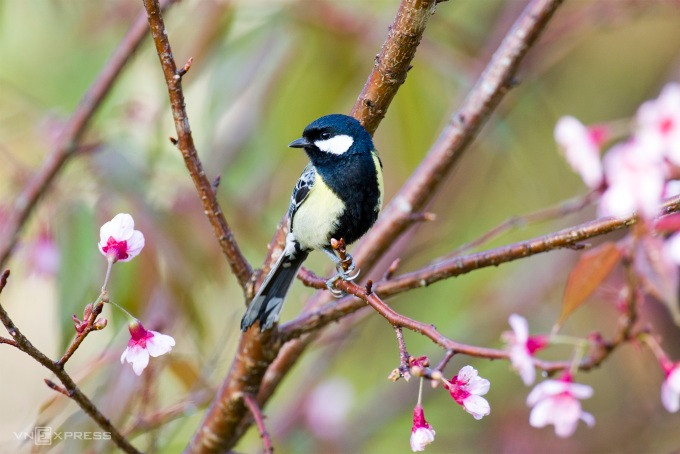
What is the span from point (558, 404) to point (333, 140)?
0.98m

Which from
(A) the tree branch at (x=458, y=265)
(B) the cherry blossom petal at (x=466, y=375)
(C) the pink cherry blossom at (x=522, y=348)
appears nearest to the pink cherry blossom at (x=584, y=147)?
(A) the tree branch at (x=458, y=265)

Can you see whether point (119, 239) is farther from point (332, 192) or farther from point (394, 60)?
point (332, 192)

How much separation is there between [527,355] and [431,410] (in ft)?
8.47

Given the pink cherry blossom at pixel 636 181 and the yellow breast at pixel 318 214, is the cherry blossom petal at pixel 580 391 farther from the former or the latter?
the yellow breast at pixel 318 214

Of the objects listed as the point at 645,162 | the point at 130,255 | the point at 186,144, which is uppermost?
the point at 186,144

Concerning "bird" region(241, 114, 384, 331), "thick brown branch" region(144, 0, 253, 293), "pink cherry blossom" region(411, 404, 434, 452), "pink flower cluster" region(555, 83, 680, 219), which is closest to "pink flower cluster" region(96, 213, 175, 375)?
"thick brown branch" region(144, 0, 253, 293)

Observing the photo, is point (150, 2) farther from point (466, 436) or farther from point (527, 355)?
point (466, 436)

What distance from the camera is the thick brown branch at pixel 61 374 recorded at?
120cm

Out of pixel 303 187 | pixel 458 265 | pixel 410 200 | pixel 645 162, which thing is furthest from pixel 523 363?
pixel 303 187

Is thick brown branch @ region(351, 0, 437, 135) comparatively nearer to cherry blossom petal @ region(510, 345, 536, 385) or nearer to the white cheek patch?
the white cheek patch

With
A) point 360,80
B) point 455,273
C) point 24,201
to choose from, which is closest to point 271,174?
point 360,80

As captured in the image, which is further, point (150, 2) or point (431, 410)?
point (431, 410)

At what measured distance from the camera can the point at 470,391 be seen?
4.07 ft

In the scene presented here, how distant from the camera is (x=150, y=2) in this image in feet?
4.61
